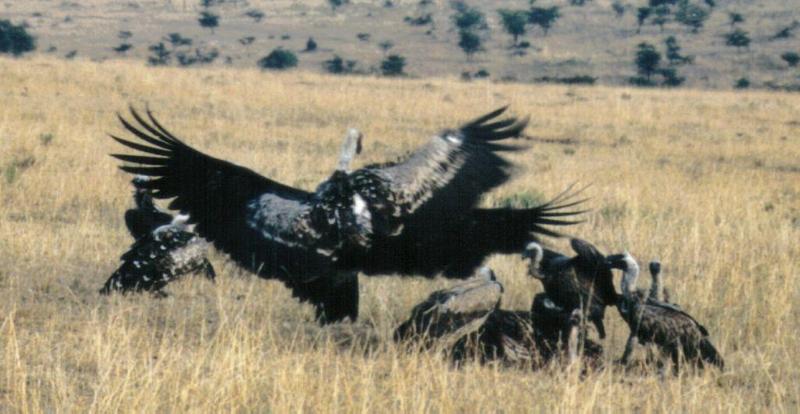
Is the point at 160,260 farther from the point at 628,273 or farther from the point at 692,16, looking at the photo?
the point at 692,16

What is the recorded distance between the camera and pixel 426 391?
5.39 metres

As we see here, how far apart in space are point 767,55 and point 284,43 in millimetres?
25684

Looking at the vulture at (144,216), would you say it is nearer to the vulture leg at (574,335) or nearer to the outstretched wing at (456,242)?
the outstretched wing at (456,242)

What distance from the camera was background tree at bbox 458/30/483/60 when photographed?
5762cm

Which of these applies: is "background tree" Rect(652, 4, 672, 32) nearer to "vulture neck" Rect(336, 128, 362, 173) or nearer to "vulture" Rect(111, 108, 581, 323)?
"vulture neck" Rect(336, 128, 362, 173)

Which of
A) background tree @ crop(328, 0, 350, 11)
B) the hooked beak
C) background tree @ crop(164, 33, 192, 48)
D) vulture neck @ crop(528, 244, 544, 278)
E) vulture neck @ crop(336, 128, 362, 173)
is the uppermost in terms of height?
vulture neck @ crop(336, 128, 362, 173)

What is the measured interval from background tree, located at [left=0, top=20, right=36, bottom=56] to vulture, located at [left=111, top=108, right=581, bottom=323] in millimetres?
44235

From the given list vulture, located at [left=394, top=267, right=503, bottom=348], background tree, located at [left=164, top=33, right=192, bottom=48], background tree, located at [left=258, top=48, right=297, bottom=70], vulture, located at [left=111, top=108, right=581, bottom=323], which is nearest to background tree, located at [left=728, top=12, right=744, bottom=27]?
background tree, located at [left=258, top=48, right=297, bottom=70]

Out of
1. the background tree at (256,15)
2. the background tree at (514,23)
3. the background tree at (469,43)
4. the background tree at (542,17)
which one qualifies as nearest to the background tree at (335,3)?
the background tree at (256,15)

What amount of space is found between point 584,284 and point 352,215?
141cm

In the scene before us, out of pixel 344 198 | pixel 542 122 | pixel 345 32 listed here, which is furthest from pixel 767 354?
pixel 345 32

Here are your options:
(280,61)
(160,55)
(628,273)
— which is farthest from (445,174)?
(160,55)

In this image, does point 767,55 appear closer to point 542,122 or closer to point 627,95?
point 627,95

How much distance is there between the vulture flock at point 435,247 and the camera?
6301 millimetres
